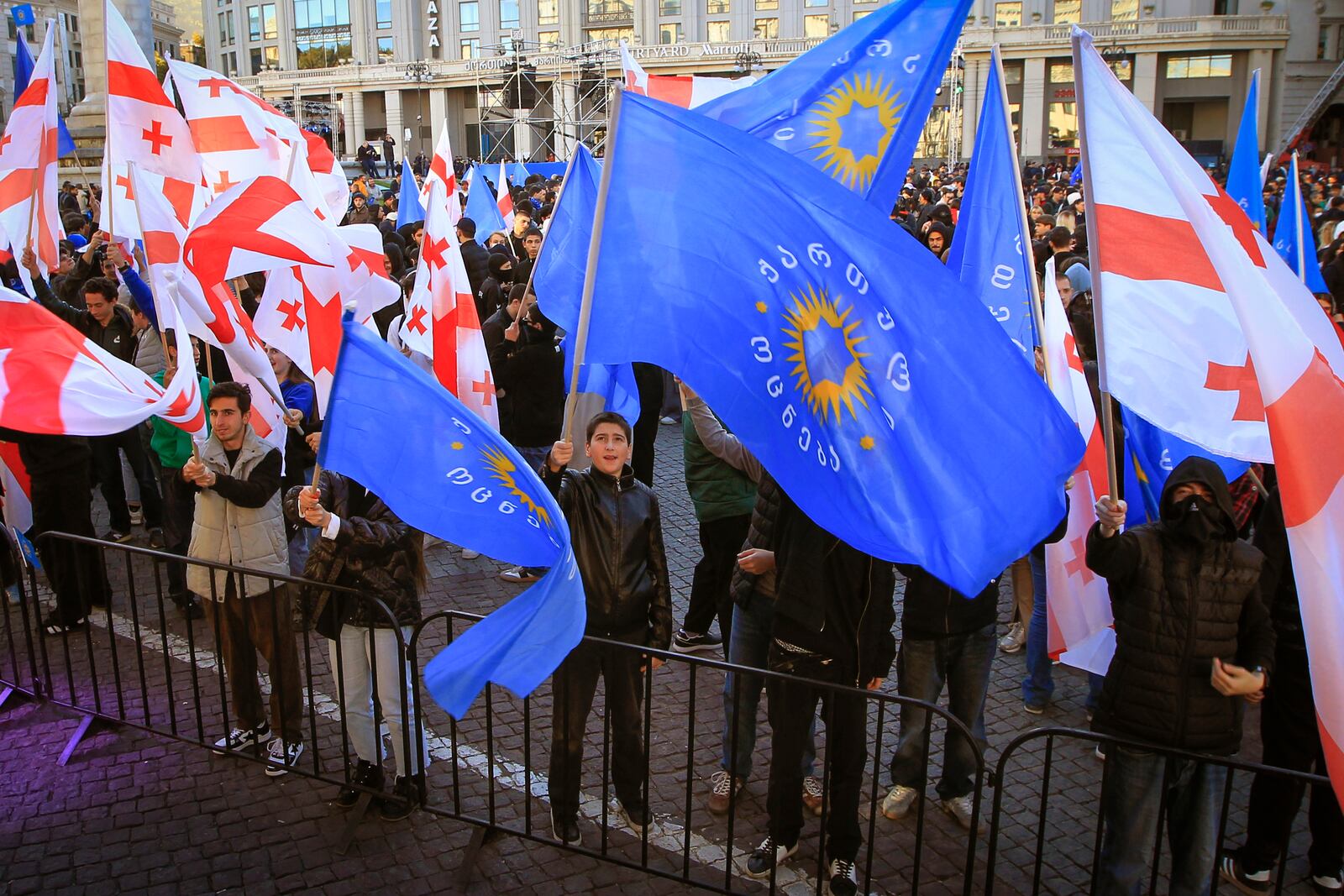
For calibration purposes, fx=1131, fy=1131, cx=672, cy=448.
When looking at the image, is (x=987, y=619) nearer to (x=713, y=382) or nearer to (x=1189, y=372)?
(x=1189, y=372)

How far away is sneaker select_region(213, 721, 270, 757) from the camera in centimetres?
515

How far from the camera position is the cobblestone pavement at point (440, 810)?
4273 millimetres

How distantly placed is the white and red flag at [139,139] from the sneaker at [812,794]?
5041mm

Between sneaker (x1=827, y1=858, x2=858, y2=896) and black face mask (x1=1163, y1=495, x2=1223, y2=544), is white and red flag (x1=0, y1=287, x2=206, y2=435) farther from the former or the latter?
black face mask (x1=1163, y1=495, x2=1223, y2=544)

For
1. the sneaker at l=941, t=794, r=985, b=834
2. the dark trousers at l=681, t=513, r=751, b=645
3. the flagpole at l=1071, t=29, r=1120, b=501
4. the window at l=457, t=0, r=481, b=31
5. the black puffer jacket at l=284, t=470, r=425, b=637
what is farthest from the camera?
the window at l=457, t=0, r=481, b=31

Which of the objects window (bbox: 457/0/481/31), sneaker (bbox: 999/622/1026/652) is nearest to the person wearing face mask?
sneaker (bbox: 999/622/1026/652)

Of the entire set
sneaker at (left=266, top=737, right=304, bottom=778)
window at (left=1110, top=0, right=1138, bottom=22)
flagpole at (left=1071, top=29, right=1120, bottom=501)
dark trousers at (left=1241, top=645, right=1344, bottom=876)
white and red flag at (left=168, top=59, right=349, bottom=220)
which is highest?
window at (left=1110, top=0, right=1138, bottom=22)

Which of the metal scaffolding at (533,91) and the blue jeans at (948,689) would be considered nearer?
the blue jeans at (948,689)

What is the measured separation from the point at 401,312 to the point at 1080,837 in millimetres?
7932

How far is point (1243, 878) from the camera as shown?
4.27 m

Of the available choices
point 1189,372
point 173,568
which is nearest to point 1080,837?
point 1189,372

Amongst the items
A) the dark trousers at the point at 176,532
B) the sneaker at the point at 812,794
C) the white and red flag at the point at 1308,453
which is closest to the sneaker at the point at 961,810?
the sneaker at the point at 812,794

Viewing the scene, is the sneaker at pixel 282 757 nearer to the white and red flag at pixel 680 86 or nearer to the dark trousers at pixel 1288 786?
the dark trousers at pixel 1288 786

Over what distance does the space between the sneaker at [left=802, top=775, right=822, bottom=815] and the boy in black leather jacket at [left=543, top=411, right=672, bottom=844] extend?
79 cm
